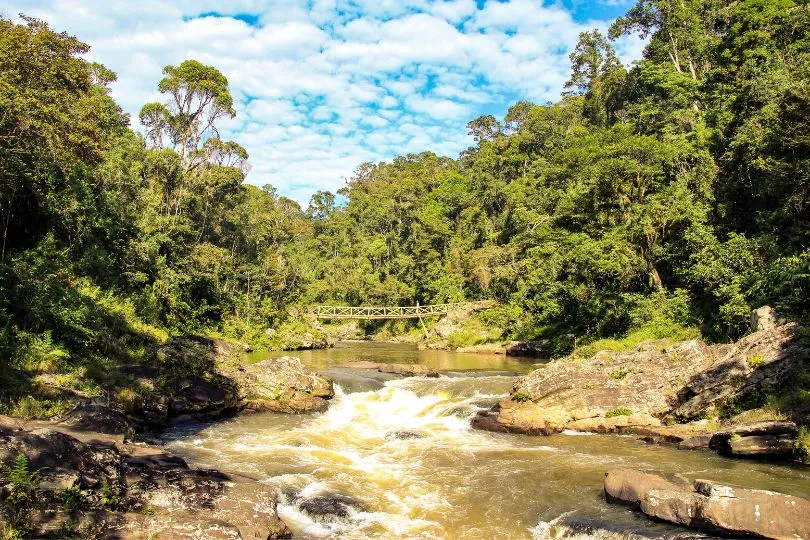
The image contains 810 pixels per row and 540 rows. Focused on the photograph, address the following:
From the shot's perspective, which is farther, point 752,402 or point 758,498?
point 752,402

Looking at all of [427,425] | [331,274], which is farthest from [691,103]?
[331,274]

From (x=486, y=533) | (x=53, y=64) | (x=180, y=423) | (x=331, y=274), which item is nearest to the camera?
→ (x=486, y=533)

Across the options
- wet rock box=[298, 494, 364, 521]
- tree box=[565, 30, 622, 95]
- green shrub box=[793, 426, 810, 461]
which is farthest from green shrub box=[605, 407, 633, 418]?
tree box=[565, 30, 622, 95]

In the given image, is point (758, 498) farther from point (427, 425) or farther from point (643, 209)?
point (643, 209)

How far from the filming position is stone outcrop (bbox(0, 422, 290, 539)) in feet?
23.3

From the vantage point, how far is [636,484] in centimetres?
931

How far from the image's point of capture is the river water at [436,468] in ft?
29.8

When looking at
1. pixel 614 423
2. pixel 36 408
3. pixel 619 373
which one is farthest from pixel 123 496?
pixel 619 373

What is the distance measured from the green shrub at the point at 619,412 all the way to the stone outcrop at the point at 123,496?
10.4 m

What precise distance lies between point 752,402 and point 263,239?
39.7 meters

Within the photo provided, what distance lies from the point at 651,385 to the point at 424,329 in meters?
32.8

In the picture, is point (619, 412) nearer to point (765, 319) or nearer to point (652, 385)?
point (652, 385)

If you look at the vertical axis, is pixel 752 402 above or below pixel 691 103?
Result: below

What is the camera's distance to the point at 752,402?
1360 cm
